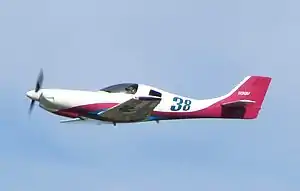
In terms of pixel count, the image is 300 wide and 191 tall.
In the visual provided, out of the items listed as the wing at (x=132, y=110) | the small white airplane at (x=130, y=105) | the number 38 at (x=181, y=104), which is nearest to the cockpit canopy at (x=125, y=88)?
the small white airplane at (x=130, y=105)

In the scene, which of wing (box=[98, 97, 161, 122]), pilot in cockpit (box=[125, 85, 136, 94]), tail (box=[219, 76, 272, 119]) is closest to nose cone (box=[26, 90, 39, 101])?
wing (box=[98, 97, 161, 122])

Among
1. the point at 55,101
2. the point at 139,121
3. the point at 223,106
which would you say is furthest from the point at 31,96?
the point at 223,106

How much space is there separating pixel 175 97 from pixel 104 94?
4764 millimetres

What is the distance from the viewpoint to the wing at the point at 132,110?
238 feet

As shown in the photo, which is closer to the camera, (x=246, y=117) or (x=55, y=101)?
(x=55, y=101)

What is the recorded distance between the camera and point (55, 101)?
7256 cm

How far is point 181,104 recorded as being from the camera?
76.8m

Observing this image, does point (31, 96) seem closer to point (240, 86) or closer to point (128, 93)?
point (128, 93)

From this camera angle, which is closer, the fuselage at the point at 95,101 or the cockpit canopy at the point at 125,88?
the fuselage at the point at 95,101

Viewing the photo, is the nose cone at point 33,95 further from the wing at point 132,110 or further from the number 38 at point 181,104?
the number 38 at point 181,104

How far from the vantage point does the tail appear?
78.2 meters

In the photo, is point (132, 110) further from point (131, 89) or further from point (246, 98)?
point (246, 98)

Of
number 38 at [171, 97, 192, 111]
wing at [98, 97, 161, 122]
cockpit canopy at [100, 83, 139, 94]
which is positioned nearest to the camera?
wing at [98, 97, 161, 122]

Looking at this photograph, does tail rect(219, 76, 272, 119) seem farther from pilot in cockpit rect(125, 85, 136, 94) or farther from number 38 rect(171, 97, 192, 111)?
pilot in cockpit rect(125, 85, 136, 94)
